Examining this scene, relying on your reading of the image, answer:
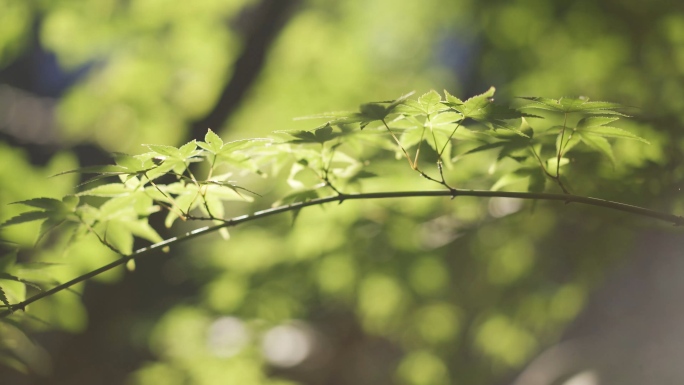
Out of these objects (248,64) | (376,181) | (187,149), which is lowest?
(187,149)

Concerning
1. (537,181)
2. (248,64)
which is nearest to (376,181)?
(537,181)

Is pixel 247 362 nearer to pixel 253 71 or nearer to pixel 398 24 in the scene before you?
pixel 253 71

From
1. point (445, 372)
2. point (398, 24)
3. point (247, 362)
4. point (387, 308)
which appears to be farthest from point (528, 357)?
point (398, 24)

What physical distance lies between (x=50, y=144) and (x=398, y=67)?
1.81 metres

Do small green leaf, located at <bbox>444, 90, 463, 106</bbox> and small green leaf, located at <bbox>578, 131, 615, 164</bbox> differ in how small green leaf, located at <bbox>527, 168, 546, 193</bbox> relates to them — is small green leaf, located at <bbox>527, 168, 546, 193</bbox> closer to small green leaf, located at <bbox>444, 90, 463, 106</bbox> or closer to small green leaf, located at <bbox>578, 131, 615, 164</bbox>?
small green leaf, located at <bbox>578, 131, 615, 164</bbox>

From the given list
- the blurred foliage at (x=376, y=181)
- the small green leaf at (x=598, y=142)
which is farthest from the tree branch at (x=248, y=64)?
the small green leaf at (x=598, y=142)

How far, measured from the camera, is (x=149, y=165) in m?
0.74

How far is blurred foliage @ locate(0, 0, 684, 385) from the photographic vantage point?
143 centimetres

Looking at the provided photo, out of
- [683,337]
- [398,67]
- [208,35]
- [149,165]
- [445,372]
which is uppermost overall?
[398,67]

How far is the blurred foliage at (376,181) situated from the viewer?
→ 1.43 meters

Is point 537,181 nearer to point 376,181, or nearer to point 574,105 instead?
point 574,105

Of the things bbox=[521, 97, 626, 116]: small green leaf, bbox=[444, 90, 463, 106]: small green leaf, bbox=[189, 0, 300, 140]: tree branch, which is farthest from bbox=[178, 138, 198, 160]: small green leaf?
bbox=[189, 0, 300, 140]: tree branch

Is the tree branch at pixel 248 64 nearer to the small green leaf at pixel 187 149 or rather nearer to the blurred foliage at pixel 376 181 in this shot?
the blurred foliage at pixel 376 181

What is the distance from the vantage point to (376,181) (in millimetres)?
1456
